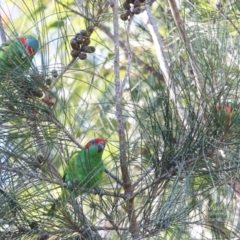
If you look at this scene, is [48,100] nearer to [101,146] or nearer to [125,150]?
[125,150]

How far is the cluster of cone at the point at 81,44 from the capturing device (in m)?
1.41

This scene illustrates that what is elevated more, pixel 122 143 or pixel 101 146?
pixel 101 146

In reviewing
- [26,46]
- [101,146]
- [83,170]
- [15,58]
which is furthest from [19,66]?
[101,146]

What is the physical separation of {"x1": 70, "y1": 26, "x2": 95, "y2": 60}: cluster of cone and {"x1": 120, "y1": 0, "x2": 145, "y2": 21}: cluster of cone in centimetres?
9

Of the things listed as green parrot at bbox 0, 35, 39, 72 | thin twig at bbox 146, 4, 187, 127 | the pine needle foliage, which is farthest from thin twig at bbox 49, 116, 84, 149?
thin twig at bbox 146, 4, 187, 127

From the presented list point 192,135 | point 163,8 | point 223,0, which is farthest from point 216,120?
point 163,8

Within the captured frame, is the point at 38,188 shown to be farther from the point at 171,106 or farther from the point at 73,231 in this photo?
the point at 171,106

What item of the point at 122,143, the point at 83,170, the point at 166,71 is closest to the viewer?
the point at 122,143

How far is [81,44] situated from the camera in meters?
1.42

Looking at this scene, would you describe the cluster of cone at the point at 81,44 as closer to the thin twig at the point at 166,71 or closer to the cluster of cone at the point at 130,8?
the cluster of cone at the point at 130,8

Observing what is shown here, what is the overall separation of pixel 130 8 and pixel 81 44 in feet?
0.49

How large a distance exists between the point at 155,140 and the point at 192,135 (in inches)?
4.0

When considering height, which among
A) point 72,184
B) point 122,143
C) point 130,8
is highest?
point 130,8

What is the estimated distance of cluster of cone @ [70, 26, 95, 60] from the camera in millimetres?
1406
